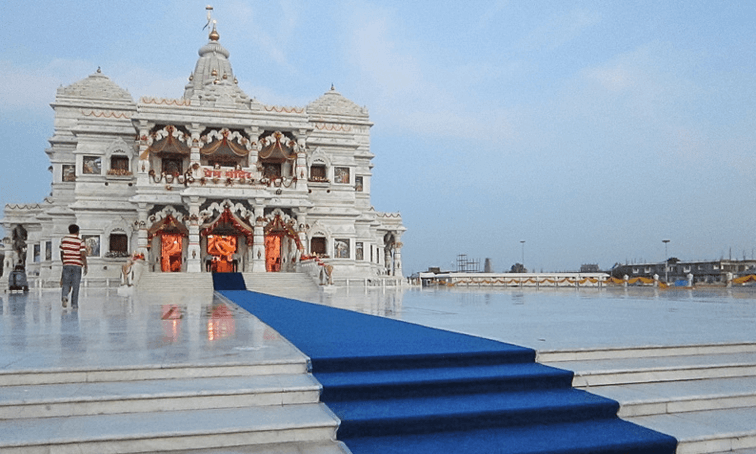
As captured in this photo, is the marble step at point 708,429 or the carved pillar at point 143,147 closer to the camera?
the marble step at point 708,429

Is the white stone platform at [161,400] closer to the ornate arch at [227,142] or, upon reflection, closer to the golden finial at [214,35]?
the ornate arch at [227,142]

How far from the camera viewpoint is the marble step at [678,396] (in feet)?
16.9

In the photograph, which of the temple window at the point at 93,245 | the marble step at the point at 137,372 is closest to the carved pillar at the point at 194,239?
the temple window at the point at 93,245

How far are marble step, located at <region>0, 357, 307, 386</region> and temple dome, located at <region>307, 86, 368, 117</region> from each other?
1504 inches

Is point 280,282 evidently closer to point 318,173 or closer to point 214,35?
point 318,173

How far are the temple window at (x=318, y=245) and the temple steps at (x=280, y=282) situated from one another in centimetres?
720

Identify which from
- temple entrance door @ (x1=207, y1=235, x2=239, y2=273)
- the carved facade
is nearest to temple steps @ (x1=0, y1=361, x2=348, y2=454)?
the carved facade

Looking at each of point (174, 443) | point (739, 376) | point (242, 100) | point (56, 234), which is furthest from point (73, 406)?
point (242, 100)

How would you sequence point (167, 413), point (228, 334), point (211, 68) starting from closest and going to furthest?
point (167, 413) → point (228, 334) → point (211, 68)

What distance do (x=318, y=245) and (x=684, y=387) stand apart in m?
31.7

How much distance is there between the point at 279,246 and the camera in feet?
118

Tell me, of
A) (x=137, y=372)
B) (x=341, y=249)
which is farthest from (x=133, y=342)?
(x=341, y=249)

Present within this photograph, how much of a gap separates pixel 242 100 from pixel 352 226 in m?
11.9

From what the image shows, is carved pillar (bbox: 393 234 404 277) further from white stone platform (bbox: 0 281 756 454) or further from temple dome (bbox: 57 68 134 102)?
white stone platform (bbox: 0 281 756 454)
